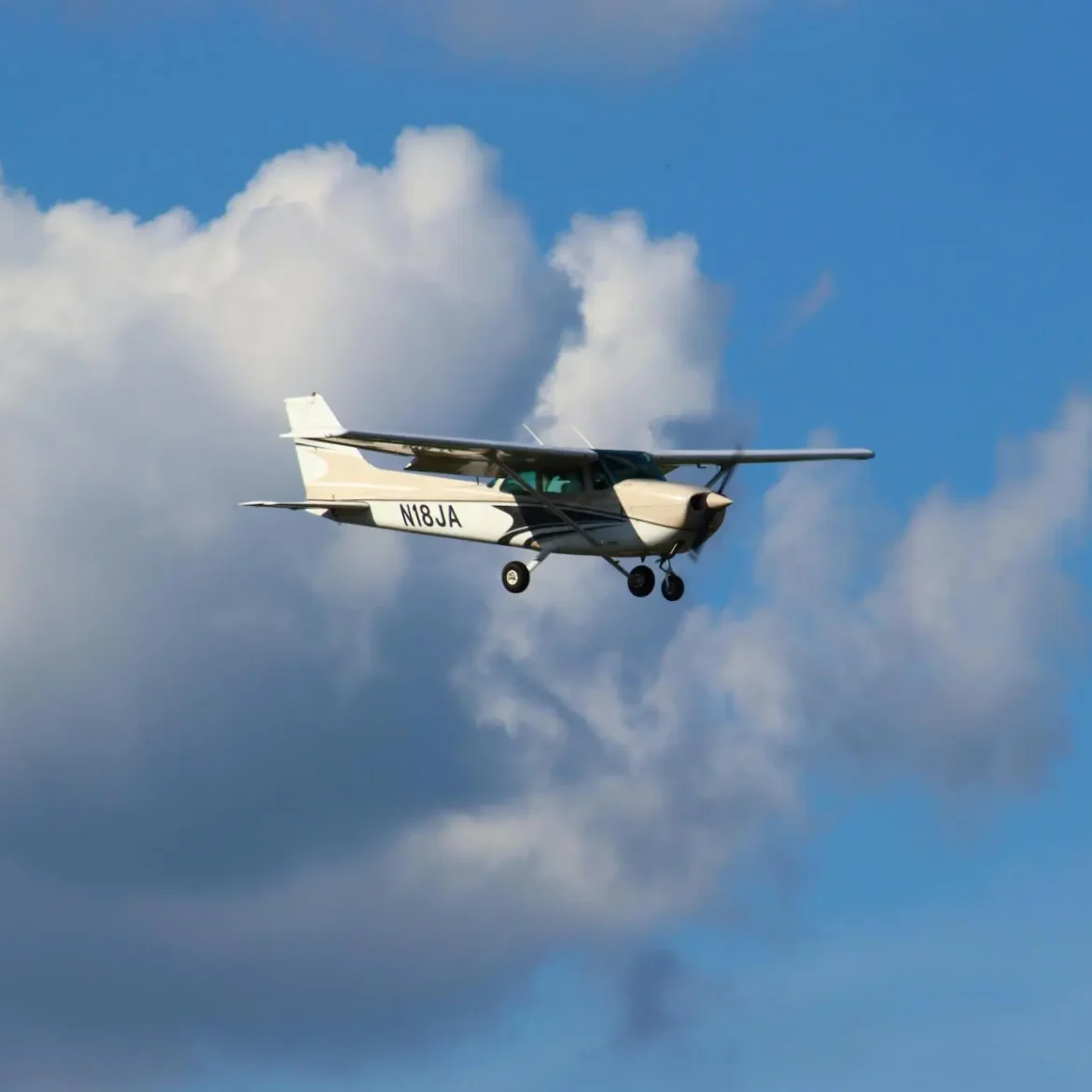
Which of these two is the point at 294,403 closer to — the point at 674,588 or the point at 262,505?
the point at 262,505

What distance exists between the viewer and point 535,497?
52.4 metres

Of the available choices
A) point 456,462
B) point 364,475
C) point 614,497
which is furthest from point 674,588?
point 364,475

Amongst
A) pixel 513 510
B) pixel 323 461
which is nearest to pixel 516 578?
pixel 513 510

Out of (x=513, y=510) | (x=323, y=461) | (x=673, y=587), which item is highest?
(x=323, y=461)

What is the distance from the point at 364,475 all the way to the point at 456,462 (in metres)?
4.78

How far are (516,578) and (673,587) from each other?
12.6 ft

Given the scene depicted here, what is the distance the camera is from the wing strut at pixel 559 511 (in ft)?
169

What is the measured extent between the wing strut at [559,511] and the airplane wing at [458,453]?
99mm

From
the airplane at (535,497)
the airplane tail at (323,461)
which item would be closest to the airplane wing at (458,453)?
the airplane at (535,497)

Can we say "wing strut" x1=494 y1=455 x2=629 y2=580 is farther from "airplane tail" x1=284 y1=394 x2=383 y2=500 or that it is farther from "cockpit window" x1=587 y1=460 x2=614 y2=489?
"airplane tail" x1=284 y1=394 x2=383 y2=500

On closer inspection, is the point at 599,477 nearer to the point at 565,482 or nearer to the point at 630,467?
the point at 630,467

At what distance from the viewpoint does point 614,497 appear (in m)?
51.0

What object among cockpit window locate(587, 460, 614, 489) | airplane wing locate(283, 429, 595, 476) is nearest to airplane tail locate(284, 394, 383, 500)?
airplane wing locate(283, 429, 595, 476)

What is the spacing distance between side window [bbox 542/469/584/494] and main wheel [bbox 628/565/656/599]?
2091mm
